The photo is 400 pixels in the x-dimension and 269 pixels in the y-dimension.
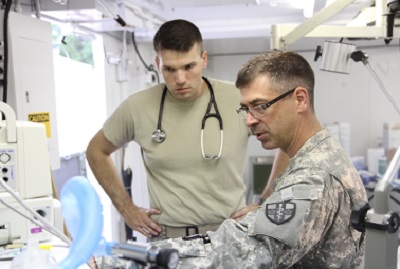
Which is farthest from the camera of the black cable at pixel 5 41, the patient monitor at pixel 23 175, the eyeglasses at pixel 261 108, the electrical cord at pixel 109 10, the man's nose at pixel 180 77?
the electrical cord at pixel 109 10

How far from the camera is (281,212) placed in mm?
946

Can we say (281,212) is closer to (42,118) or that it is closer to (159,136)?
(159,136)

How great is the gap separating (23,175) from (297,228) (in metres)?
0.95

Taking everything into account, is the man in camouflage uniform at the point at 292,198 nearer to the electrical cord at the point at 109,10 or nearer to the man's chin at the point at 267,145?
the man's chin at the point at 267,145

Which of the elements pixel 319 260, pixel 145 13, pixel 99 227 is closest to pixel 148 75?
pixel 145 13

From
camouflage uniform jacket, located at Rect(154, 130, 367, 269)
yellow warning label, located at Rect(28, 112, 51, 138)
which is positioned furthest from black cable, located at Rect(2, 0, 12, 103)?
camouflage uniform jacket, located at Rect(154, 130, 367, 269)

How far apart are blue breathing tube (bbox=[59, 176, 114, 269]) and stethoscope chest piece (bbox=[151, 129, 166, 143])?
1.06m

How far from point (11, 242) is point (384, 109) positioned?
424 centimetres

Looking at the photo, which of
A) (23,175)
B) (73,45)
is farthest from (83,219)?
(73,45)

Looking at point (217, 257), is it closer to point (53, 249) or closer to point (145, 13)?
point (53, 249)

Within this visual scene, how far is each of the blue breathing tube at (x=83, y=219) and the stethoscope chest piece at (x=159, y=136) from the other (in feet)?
3.49

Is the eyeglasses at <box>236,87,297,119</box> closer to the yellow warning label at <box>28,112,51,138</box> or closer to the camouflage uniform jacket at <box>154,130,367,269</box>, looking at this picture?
the camouflage uniform jacket at <box>154,130,367,269</box>

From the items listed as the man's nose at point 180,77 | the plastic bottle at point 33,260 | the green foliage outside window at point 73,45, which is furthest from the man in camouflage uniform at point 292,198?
the green foliage outside window at point 73,45

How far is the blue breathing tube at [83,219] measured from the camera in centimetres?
57
